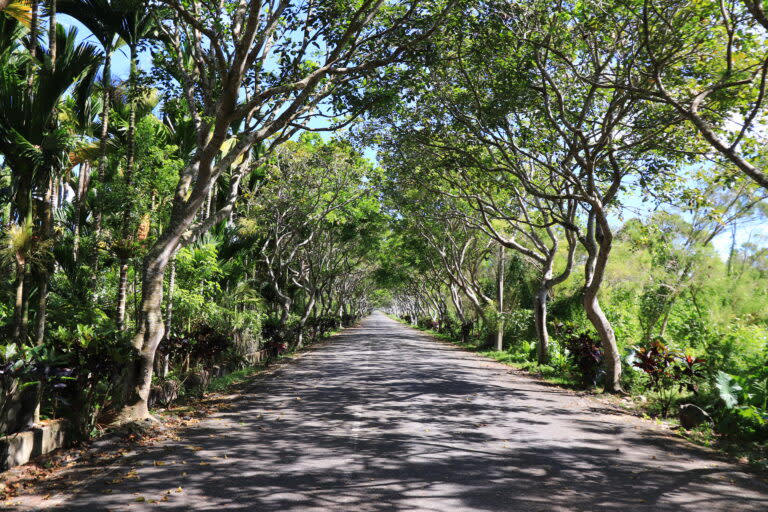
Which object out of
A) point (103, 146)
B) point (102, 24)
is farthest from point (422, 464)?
point (102, 24)

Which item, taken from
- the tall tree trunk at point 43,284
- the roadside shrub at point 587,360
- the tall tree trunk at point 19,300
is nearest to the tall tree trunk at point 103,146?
the tall tree trunk at point 43,284

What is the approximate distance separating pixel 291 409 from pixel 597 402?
19.8 feet

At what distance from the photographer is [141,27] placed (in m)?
9.84

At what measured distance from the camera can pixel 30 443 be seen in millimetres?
5547

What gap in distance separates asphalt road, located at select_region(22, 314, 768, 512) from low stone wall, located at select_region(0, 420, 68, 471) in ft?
3.06

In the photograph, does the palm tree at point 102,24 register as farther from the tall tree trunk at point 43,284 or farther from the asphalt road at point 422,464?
the asphalt road at point 422,464

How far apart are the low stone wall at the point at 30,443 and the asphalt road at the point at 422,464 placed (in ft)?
3.06

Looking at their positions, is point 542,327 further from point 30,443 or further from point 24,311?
point 30,443

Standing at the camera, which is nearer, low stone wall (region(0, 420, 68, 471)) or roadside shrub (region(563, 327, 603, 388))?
low stone wall (region(0, 420, 68, 471))

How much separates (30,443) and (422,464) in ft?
13.7

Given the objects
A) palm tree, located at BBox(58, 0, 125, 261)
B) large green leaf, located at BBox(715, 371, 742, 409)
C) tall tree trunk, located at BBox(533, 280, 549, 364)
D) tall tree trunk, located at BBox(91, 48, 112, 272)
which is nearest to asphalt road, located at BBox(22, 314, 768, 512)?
large green leaf, located at BBox(715, 371, 742, 409)

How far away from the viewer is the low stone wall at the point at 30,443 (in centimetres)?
520

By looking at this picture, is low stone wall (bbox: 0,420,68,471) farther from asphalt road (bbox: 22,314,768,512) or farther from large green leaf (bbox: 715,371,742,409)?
large green leaf (bbox: 715,371,742,409)

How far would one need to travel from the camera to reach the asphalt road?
15.4ft
